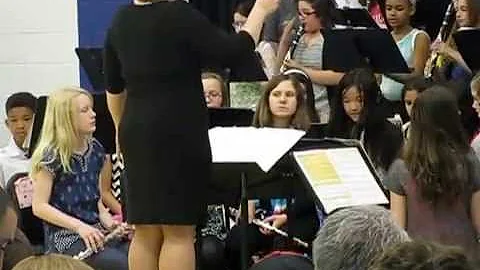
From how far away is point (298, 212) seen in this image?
4.41m

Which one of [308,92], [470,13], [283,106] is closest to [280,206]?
[283,106]

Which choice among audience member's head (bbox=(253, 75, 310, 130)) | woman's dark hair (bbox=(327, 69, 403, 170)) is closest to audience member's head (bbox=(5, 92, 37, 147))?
audience member's head (bbox=(253, 75, 310, 130))

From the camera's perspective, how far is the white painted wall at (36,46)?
7.12 m

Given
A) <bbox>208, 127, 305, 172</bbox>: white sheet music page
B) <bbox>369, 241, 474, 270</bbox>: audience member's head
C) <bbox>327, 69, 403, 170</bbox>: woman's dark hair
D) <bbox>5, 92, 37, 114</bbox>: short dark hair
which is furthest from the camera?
<bbox>5, 92, 37, 114</bbox>: short dark hair

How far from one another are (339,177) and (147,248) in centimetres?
71

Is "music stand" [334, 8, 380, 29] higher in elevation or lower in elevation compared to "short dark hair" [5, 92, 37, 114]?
higher

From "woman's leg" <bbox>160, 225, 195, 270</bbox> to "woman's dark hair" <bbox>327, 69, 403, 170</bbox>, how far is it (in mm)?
1239

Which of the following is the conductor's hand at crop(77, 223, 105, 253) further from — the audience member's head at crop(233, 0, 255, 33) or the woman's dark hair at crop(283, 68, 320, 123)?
the audience member's head at crop(233, 0, 255, 33)

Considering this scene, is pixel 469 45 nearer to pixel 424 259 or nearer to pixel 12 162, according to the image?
pixel 12 162

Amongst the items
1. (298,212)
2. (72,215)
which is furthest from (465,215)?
(72,215)

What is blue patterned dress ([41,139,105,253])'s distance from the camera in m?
4.37

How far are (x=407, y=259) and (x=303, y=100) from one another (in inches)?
124

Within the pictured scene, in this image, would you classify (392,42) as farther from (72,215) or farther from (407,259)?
(407,259)

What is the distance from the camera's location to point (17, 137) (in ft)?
18.1
